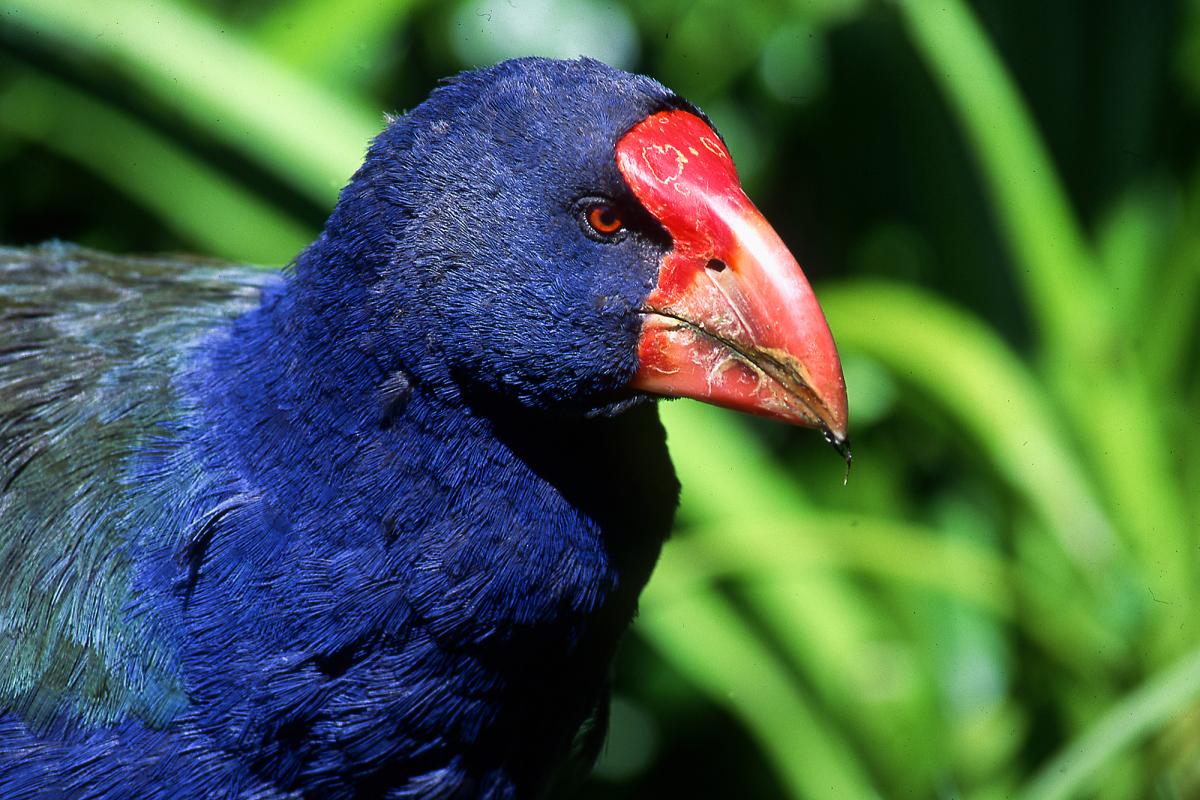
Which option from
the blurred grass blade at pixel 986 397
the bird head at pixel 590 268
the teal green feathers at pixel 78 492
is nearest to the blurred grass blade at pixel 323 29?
the teal green feathers at pixel 78 492

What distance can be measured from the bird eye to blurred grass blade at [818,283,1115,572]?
1.05m

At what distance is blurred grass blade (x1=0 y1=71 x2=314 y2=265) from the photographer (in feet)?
6.95

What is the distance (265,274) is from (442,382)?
1.67ft

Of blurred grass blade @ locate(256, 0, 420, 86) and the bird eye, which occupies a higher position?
blurred grass blade @ locate(256, 0, 420, 86)

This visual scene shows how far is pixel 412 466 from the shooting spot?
4.35 ft

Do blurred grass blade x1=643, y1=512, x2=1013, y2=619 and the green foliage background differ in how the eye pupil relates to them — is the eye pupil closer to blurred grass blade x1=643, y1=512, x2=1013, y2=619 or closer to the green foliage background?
the green foliage background

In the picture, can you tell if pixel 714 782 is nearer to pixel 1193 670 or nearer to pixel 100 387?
pixel 1193 670

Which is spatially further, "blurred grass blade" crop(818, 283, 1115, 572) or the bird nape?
"blurred grass blade" crop(818, 283, 1115, 572)

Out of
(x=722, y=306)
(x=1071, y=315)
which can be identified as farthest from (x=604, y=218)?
(x=1071, y=315)

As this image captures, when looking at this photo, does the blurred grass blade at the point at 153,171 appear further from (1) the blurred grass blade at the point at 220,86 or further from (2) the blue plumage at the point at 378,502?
(2) the blue plumage at the point at 378,502

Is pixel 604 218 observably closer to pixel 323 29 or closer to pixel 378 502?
pixel 378 502

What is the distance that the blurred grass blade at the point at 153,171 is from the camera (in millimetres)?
2117

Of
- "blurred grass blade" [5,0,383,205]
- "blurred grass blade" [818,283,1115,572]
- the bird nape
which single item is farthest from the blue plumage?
"blurred grass blade" [818,283,1115,572]

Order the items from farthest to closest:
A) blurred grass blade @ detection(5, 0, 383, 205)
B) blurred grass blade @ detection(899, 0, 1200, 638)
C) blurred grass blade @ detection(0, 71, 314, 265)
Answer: blurred grass blade @ detection(899, 0, 1200, 638) → blurred grass blade @ detection(0, 71, 314, 265) → blurred grass blade @ detection(5, 0, 383, 205)
